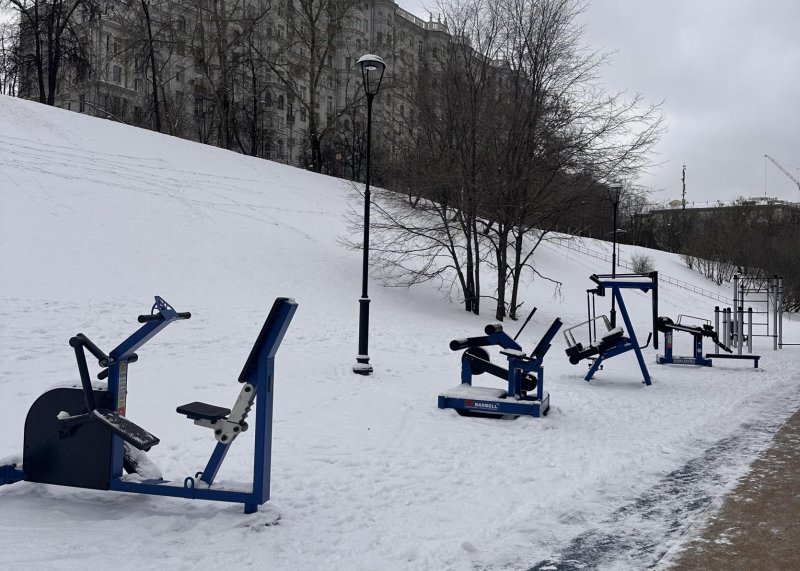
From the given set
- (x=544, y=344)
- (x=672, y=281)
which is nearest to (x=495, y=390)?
(x=544, y=344)

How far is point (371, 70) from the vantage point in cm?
1291

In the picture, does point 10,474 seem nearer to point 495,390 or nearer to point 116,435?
point 116,435

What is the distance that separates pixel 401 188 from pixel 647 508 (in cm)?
1938

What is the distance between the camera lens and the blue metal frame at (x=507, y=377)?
961 centimetres

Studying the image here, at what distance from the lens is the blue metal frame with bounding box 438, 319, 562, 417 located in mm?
9609

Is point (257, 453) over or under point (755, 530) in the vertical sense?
over

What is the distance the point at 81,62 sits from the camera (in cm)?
3738

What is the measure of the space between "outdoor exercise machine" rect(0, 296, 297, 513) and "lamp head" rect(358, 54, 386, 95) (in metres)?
8.42

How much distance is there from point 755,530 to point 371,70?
10.1 meters

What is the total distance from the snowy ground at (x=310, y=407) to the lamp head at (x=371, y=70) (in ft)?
16.9

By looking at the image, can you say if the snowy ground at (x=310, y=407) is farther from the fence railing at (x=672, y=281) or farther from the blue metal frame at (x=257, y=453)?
the fence railing at (x=672, y=281)

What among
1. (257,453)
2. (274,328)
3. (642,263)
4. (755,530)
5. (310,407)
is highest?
(642,263)

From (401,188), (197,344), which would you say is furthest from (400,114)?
(197,344)

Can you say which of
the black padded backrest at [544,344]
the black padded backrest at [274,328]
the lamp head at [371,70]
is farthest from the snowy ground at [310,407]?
the lamp head at [371,70]
